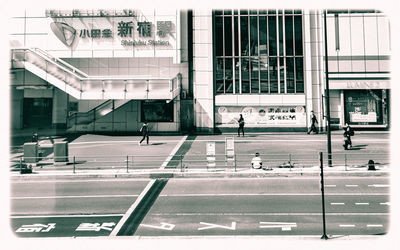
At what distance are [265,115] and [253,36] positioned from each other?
7305 millimetres

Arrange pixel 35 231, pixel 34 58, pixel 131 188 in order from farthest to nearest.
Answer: pixel 34 58 → pixel 131 188 → pixel 35 231

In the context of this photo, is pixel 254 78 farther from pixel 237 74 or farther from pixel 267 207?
pixel 267 207

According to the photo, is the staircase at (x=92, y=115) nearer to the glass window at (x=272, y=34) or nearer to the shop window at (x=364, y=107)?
the glass window at (x=272, y=34)

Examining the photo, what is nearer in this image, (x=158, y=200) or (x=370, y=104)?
(x=158, y=200)

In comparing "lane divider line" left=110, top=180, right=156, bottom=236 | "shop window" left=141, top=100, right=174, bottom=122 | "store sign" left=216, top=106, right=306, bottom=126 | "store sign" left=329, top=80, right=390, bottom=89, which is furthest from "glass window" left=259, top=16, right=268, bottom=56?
"lane divider line" left=110, top=180, right=156, bottom=236

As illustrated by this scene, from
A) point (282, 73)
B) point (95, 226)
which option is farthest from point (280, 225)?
point (282, 73)

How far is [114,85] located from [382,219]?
72.2 feet

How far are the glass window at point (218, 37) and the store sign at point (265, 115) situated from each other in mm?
5246

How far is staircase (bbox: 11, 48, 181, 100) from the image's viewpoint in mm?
26969

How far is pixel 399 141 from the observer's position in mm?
8641

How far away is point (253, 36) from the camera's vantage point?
3136cm

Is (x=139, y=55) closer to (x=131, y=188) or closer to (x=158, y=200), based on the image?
(x=131, y=188)

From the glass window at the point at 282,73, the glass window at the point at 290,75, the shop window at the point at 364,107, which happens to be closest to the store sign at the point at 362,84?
the shop window at the point at 364,107

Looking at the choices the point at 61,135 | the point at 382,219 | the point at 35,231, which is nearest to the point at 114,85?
the point at 61,135
